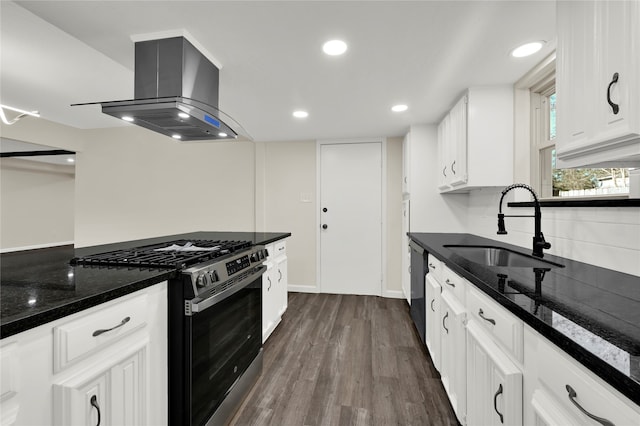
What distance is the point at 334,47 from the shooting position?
1.82m

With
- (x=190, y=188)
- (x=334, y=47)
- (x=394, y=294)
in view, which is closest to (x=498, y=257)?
(x=334, y=47)

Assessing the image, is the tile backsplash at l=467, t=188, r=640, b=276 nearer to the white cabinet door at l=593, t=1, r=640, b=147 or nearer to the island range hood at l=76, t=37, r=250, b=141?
the white cabinet door at l=593, t=1, r=640, b=147

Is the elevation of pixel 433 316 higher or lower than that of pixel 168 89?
lower

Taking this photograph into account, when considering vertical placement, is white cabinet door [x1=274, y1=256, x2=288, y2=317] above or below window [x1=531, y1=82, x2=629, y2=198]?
below

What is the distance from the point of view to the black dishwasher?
2.42 meters

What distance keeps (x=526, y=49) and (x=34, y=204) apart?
9624mm

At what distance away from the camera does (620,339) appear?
66cm

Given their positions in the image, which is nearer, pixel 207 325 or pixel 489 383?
pixel 489 383

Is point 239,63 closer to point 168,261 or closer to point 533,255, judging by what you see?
point 168,261

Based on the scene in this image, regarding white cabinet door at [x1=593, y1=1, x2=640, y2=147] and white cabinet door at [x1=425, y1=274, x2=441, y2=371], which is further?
white cabinet door at [x1=425, y1=274, x2=441, y2=371]

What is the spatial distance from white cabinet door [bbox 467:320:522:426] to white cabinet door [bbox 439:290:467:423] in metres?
0.10

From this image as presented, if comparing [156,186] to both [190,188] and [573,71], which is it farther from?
[573,71]

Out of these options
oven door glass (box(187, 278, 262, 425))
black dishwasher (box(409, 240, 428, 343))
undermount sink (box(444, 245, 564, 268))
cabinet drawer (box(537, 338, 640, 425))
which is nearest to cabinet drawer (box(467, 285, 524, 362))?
cabinet drawer (box(537, 338, 640, 425))

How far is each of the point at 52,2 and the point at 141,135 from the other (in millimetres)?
3387
